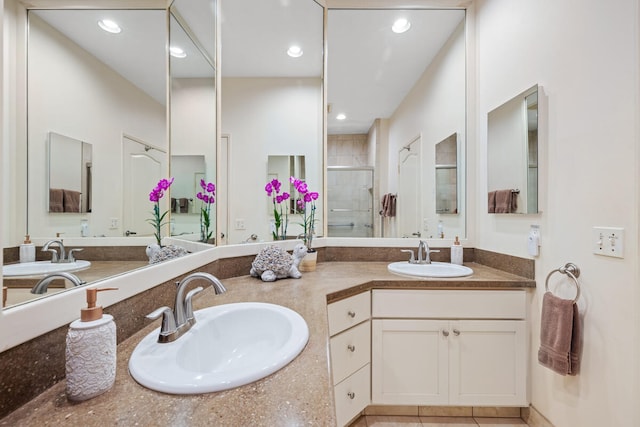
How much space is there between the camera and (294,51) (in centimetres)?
205

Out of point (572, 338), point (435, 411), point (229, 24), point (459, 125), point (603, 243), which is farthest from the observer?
point (459, 125)

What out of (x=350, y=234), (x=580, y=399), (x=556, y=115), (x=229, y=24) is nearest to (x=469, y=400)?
(x=580, y=399)

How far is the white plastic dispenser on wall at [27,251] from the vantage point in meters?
0.56

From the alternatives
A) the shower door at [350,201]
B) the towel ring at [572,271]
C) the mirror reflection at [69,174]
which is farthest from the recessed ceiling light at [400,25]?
the mirror reflection at [69,174]

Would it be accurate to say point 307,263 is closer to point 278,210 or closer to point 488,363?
point 278,210

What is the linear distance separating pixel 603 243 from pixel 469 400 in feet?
3.41

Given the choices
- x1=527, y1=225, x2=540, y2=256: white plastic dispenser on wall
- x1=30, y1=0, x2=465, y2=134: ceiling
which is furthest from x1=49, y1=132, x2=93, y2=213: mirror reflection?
x1=527, y1=225, x2=540, y2=256: white plastic dispenser on wall

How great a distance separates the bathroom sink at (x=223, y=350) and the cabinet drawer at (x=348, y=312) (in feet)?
1.26

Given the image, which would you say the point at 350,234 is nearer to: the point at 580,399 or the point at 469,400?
the point at 469,400

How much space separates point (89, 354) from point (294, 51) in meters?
2.17

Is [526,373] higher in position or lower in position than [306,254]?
lower

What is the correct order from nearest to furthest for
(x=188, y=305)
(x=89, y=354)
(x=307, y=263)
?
(x=89, y=354) → (x=188, y=305) → (x=307, y=263)

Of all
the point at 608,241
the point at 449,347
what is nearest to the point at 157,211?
the point at 449,347

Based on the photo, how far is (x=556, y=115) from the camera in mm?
1272
